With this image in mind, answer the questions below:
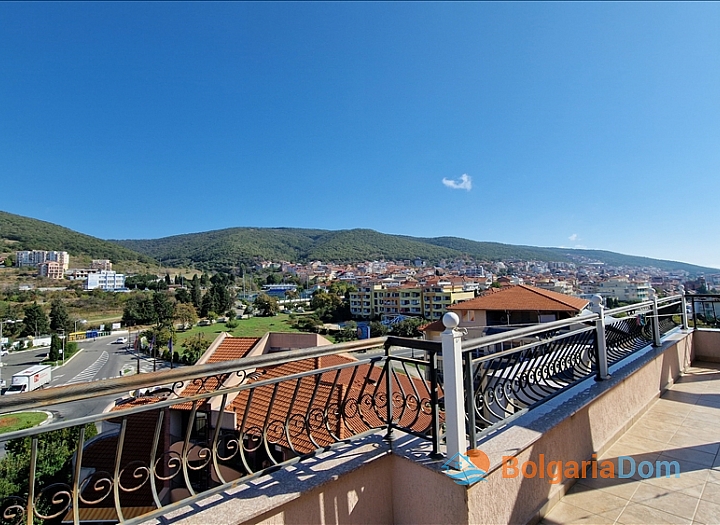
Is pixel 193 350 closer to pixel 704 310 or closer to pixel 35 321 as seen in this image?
pixel 35 321

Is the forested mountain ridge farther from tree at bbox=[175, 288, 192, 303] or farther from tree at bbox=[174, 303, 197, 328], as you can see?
tree at bbox=[174, 303, 197, 328]

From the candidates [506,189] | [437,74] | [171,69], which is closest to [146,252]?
[171,69]

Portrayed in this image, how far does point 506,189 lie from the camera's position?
26609mm

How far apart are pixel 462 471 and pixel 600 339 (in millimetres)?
2274

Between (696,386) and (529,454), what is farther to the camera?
(696,386)

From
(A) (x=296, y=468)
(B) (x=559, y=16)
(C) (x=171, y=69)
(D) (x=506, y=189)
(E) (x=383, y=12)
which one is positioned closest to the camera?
(A) (x=296, y=468)

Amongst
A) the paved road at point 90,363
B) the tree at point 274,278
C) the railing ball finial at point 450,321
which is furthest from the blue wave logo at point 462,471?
the tree at point 274,278

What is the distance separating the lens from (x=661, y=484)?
227cm

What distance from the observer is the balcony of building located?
1.39m

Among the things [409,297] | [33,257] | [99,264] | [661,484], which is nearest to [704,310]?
[661,484]

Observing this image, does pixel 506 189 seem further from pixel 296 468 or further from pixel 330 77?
pixel 296 468

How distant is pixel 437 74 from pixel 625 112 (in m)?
4.80

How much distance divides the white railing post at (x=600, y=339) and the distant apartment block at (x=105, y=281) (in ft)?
293

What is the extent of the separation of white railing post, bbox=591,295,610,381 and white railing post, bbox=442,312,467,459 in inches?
81.1
